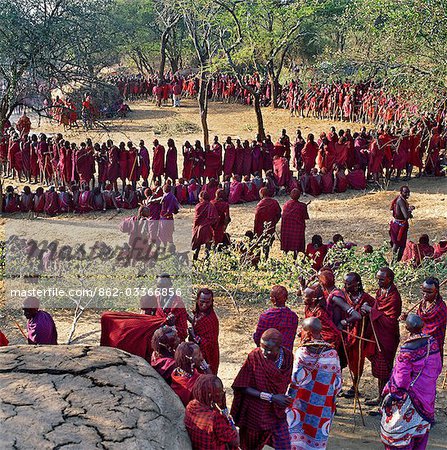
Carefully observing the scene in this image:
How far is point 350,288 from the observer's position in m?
5.82

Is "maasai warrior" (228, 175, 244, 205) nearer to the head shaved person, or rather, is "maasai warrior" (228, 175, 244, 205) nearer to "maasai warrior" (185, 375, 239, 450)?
the head shaved person

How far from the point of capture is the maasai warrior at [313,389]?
15.8 ft

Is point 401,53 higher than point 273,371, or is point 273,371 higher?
point 401,53

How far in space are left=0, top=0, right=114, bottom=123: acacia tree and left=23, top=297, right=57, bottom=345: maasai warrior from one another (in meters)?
6.37

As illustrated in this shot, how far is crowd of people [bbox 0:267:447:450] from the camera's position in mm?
4426

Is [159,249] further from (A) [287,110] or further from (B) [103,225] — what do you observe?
(A) [287,110]

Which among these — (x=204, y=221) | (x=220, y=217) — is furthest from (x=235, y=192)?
(x=204, y=221)

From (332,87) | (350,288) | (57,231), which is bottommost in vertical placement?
(57,231)

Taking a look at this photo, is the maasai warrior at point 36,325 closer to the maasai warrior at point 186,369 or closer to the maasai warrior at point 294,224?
the maasai warrior at point 186,369

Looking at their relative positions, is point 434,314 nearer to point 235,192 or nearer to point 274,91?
point 235,192

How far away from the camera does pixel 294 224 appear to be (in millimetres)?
9625

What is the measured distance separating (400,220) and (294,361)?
5137mm

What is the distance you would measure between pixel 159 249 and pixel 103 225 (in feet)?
8.97

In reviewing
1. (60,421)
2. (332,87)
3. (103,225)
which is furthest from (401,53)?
(332,87)
